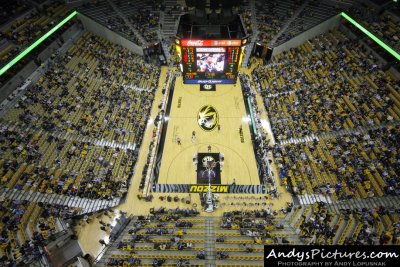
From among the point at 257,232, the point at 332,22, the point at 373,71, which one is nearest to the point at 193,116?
the point at 257,232

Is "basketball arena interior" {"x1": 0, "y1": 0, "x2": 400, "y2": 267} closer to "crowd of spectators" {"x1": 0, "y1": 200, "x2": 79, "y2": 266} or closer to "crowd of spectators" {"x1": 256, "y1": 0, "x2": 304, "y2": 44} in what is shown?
"crowd of spectators" {"x1": 0, "y1": 200, "x2": 79, "y2": 266}

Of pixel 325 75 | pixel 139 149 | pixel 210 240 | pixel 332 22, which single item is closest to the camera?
pixel 210 240

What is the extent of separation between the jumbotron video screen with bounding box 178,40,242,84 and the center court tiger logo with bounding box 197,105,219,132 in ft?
22.0

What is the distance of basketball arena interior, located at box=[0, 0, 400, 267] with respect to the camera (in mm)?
17656

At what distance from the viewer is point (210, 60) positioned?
62.9 ft

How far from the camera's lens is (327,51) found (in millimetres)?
30234

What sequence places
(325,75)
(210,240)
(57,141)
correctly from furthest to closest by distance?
1. (325,75)
2. (57,141)
3. (210,240)

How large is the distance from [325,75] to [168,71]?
17.8 meters

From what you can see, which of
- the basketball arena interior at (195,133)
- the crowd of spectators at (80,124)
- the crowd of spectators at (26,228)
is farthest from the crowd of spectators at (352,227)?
the crowd of spectators at (26,228)

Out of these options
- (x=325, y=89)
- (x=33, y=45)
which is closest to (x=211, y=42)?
(x=325, y=89)

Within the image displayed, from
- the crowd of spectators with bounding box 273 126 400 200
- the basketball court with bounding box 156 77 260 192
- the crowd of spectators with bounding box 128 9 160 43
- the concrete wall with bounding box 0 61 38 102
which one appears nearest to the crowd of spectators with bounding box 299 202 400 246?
the crowd of spectators with bounding box 273 126 400 200

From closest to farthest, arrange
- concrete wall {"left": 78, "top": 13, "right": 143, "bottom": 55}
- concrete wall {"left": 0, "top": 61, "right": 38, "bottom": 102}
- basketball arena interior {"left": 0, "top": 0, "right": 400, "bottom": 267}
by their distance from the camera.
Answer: basketball arena interior {"left": 0, "top": 0, "right": 400, "bottom": 267} < concrete wall {"left": 0, "top": 61, "right": 38, "bottom": 102} < concrete wall {"left": 78, "top": 13, "right": 143, "bottom": 55}

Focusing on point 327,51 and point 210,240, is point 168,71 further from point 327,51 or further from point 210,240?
point 210,240

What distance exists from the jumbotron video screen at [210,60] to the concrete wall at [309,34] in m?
15.6
